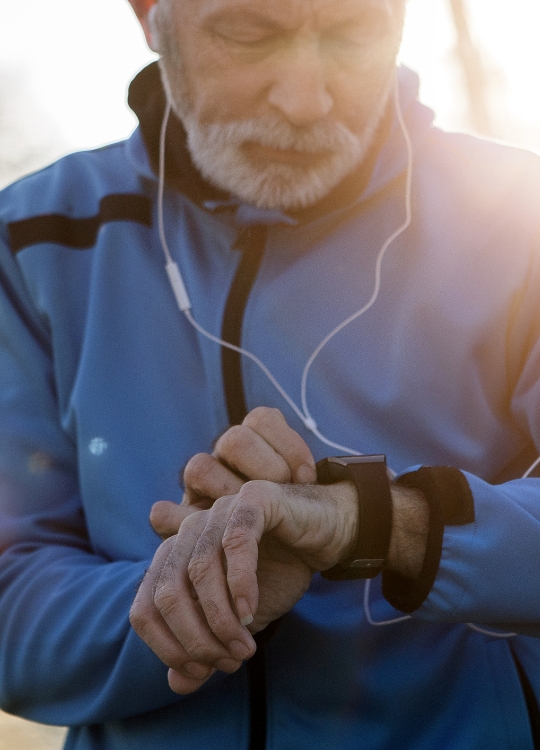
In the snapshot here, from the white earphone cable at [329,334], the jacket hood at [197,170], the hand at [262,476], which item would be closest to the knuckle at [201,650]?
the hand at [262,476]

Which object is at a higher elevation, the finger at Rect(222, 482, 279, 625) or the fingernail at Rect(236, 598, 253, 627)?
the finger at Rect(222, 482, 279, 625)

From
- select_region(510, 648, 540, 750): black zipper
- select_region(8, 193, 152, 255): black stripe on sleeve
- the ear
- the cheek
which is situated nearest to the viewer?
select_region(510, 648, 540, 750): black zipper

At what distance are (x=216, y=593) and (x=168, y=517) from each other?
0.96 ft

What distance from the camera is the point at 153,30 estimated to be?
76.9 inches

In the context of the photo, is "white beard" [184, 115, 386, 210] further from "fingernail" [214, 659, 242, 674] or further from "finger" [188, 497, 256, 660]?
"fingernail" [214, 659, 242, 674]

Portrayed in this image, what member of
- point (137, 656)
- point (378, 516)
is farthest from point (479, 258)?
point (137, 656)

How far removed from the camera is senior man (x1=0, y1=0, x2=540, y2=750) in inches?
53.2

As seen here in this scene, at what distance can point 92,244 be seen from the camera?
1902 mm

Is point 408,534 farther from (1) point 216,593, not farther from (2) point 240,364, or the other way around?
(2) point 240,364

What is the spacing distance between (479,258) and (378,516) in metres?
0.70

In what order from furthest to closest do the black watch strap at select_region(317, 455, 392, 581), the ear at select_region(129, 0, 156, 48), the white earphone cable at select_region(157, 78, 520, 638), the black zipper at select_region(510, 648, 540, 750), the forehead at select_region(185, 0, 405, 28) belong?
the ear at select_region(129, 0, 156, 48) < the forehead at select_region(185, 0, 405, 28) < the white earphone cable at select_region(157, 78, 520, 638) < the black zipper at select_region(510, 648, 540, 750) < the black watch strap at select_region(317, 455, 392, 581)

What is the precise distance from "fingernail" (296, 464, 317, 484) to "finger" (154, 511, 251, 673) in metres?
0.26

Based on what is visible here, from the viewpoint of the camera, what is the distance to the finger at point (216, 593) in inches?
42.6

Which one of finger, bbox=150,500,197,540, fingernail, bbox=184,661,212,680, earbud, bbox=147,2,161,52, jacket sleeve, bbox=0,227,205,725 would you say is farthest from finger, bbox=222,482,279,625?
earbud, bbox=147,2,161,52
